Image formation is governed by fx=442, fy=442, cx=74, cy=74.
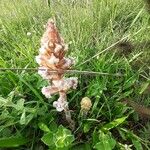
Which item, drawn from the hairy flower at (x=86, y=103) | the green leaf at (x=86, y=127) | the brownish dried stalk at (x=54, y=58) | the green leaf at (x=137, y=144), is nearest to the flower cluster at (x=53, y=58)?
the brownish dried stalk at (x=54, y=58)

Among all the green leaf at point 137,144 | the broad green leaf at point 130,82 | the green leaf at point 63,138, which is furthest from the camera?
the broad green leaf at point 130,82

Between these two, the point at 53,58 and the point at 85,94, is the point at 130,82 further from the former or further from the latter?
the point at 53,58

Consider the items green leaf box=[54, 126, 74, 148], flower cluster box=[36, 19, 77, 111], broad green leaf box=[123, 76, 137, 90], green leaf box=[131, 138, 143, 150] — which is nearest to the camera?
flower cluster box=[36, 19, 77, 111]

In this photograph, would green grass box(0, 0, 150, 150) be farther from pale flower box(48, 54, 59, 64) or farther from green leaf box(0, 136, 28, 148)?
pale flower box(48, 54, 59, 64)

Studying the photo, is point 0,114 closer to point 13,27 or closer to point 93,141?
point 93,141

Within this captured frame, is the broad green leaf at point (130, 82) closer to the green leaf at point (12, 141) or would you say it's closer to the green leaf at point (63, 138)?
the green leaf at point (63, 138)

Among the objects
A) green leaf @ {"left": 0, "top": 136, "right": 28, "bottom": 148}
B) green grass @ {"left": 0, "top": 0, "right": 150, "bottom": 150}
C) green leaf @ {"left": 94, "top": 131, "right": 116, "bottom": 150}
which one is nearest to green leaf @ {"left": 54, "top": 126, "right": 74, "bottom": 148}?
green grass @ {"left": 0, "top": 0, "right": 150, "bottom": 150}

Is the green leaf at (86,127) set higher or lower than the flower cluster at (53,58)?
lower

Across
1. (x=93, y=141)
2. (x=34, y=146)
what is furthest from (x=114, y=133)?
(x=34, y=146)
